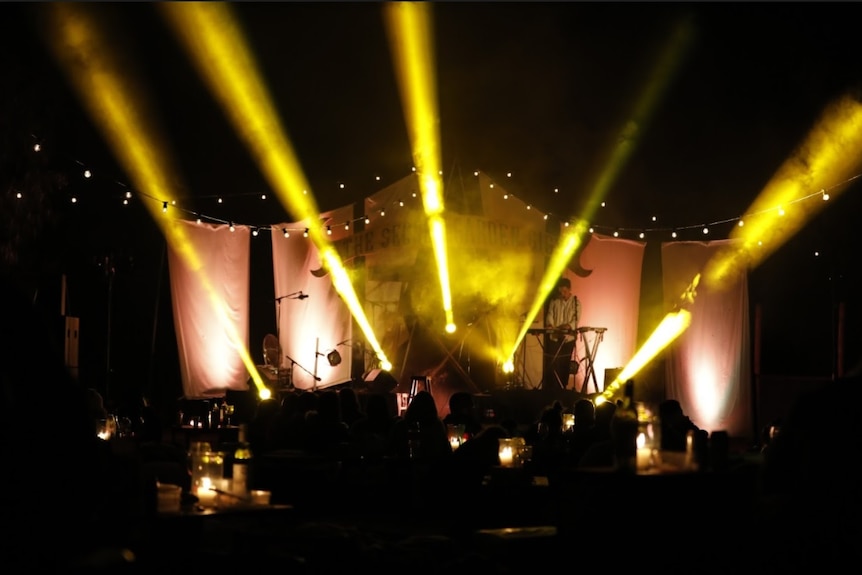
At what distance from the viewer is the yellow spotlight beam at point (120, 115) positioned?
47.4 ft

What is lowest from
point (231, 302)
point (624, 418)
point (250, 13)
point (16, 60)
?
point (624, 418)

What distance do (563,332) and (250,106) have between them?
607 centimetres

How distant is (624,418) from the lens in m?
5.02

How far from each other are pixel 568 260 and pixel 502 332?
164cm

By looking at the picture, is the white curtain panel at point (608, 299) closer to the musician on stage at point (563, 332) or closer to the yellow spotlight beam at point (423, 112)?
the musician on stage at point (563, 332)

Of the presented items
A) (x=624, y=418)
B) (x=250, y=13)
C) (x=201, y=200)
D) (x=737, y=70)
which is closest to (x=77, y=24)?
(x=250, y=13)

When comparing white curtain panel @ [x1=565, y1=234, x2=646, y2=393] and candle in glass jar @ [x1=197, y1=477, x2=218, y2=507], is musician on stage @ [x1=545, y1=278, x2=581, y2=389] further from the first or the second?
candle in glass jar @ [x1=197, y1=477, x2=218, y2=507]

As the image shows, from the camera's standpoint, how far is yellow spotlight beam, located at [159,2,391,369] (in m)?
14.7

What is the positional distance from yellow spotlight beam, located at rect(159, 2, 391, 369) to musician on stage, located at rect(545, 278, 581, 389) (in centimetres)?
272

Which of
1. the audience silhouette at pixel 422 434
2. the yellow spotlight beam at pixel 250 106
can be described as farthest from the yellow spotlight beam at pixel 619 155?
the audience silhouette at pixel 422 434

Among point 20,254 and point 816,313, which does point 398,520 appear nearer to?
point 20,254

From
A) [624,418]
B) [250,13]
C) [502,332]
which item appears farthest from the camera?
[502,332]

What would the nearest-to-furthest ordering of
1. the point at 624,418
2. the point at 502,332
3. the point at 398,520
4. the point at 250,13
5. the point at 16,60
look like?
the point at 624,418 < the point at 398,520 < the point at 16,60 < the point at 250,13 < the point at 502,332

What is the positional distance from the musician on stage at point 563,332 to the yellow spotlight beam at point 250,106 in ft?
8.92
